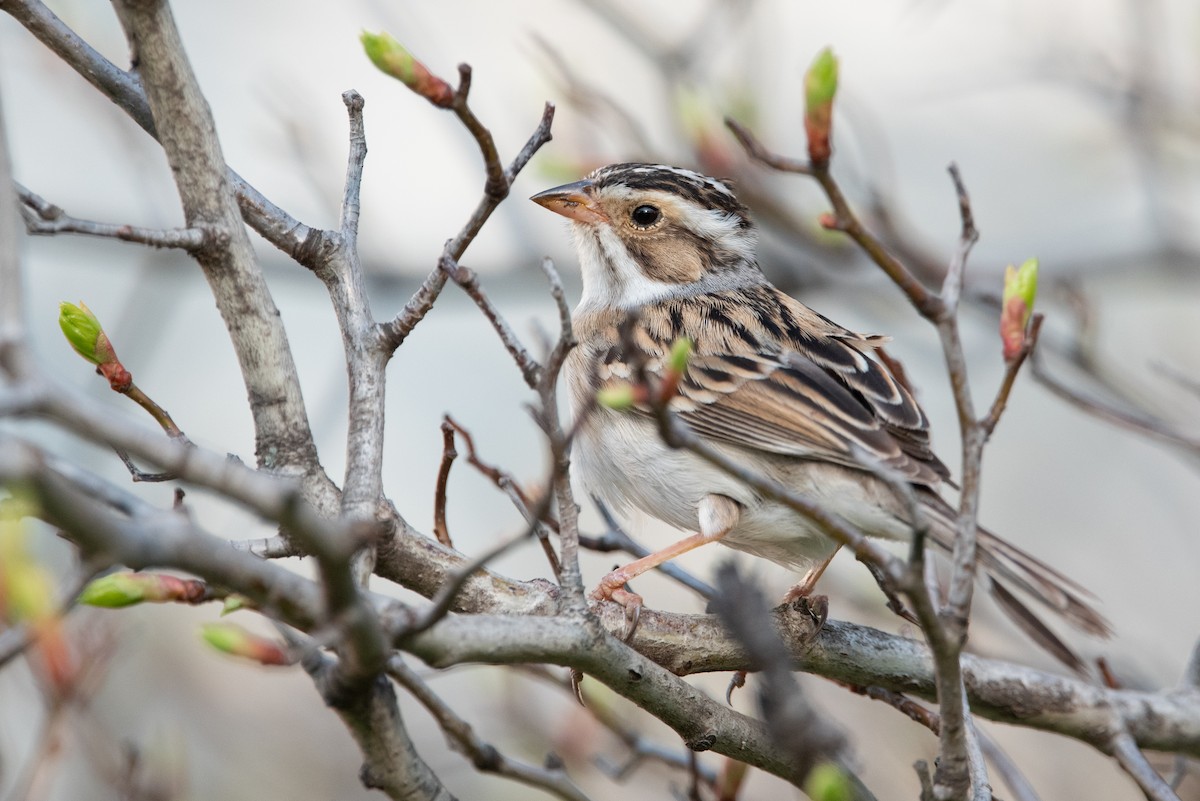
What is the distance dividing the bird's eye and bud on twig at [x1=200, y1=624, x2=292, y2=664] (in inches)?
134

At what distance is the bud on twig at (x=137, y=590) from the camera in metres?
2.46

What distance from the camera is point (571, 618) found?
273 cm

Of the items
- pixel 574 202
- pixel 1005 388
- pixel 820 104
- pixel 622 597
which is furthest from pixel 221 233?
pixel 574 202

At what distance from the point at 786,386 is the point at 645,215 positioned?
1282 millimetres

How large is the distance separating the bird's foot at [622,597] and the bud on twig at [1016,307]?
51.1 inches

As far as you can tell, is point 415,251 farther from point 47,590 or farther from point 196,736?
point 47,590

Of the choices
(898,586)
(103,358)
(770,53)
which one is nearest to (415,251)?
(770,53)

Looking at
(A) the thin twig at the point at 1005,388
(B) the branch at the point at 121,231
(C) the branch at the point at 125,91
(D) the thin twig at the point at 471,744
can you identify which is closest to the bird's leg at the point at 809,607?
(D) the thin twig at the point at 471,744

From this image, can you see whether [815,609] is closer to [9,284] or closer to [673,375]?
[673,375]

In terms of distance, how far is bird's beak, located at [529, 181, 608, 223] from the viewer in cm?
540

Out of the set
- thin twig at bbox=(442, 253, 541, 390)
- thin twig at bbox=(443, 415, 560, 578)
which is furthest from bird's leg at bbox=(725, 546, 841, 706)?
thin twig at bbox=(442, 253, 541, 390)

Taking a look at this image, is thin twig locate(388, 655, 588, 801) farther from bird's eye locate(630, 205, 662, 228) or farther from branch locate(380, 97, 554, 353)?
bird's eye locate(630, 205, 662, 228)

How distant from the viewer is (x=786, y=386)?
4.70 m

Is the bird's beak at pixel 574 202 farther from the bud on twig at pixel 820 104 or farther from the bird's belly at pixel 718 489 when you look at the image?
the bud on twig at pixel 820 104
